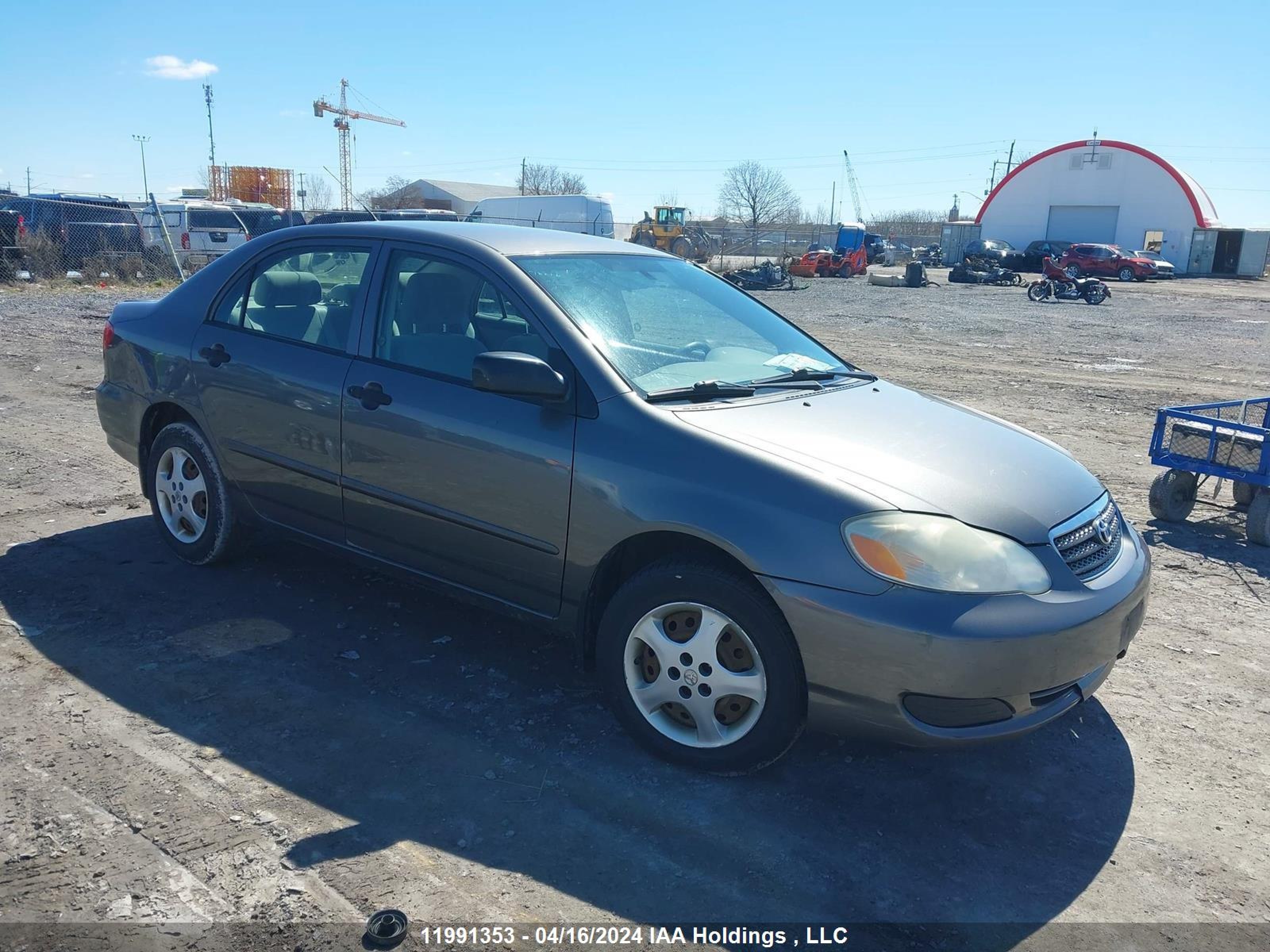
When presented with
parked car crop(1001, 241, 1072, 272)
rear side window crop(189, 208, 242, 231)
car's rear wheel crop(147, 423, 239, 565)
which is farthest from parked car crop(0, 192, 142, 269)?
parked car crop(1001, 241, 1072, 272)

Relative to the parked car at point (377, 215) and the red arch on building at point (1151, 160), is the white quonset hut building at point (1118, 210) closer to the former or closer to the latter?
the red arch on building at point (1151, 160)

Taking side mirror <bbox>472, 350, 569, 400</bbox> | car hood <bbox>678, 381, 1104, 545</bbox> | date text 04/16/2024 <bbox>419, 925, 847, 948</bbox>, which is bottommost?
date text 04/16/2024 <bbox>419, 925, 847, 948</bbox>

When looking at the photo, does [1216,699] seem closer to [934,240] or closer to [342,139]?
[934,240]

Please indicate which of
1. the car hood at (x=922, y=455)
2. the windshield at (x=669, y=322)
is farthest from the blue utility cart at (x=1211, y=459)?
the windshield at (x=669, y=322)

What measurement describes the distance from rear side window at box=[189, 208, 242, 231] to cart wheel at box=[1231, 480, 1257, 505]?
84.8 feet

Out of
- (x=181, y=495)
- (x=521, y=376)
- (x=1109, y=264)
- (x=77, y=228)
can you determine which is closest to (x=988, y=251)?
(x=1109, y=264)

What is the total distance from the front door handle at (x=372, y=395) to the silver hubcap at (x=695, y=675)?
1443 mm

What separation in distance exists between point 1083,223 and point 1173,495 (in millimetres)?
59419

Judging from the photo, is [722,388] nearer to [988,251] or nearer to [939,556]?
[939,556]

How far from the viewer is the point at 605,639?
11.4 ft

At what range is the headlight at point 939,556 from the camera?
2.96 m

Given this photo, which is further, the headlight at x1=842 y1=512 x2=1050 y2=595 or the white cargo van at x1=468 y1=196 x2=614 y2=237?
the white cargo van at x1=468 y1=196 x2=614 y2=237

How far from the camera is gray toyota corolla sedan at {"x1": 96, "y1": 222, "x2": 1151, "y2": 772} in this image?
3.01 meters

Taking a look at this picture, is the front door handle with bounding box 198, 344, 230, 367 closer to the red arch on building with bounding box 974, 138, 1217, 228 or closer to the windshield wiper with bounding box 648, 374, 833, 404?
the windshield wiper with bounding box 648, 374, 833, 404
